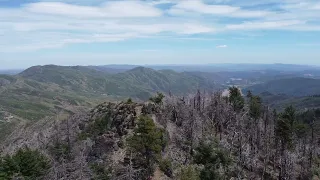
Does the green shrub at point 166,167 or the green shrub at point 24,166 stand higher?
the green shrub at point 24,166

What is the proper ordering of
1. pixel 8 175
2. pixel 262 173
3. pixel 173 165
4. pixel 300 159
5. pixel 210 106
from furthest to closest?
pixel 210 106 → pixel 300 159 → pixel 262 173 → pixel 173 165 → pixel 8 175

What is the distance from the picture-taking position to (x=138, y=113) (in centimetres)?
10506

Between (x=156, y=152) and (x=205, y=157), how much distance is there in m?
14.2

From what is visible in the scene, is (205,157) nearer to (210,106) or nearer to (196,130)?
(196,130)

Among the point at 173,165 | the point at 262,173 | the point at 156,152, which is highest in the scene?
the point at 156,152

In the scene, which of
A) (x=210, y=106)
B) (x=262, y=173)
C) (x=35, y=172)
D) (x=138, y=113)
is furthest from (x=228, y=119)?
(x=35, y=172)

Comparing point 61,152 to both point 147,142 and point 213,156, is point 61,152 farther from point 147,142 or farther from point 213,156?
point 213,156

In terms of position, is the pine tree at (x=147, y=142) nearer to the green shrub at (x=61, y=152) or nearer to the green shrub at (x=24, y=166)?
the green shrub at (x=24, y=166)

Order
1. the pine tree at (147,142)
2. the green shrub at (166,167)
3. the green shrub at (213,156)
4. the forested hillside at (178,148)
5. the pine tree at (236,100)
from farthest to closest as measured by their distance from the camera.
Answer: the pine tree at (236,100), the green shrub at (166,167), the pine tree at (147,142), the forested hillside at (178,148), the green shrub at (213,156)

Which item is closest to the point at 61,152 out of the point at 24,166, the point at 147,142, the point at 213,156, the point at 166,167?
the point at 24,166

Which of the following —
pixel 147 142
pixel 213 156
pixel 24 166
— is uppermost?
pixel 147 142

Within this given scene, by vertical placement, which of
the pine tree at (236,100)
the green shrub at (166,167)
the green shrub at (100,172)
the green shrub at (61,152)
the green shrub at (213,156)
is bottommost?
the green shrub at (166,167)

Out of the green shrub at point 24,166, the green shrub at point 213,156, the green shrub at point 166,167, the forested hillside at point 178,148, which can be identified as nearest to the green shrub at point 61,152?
the forested hillside at point 178,148

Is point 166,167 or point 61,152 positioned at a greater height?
point 61,152
